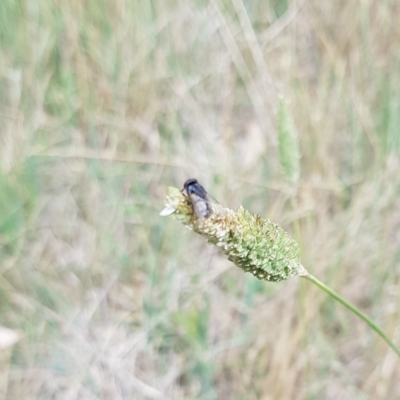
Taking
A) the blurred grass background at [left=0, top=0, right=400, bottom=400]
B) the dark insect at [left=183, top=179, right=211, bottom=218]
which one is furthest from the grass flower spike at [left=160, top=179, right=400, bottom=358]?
the blurred grass background at [left=0, top=0, right=400, bottom=400]

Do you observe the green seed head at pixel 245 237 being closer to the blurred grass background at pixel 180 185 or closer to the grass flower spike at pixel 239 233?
the grass flower spike at pixel 239 233

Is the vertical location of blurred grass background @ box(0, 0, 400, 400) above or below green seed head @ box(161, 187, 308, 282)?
above

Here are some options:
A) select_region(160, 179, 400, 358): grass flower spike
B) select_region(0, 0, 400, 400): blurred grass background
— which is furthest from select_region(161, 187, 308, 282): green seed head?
select_region(0, 0, 400, 400): blurred grass background

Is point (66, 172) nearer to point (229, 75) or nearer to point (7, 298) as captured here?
point (7, 298)

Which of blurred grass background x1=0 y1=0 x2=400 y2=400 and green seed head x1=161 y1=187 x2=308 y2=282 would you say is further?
blurred grass background x1=0 y1=0 x2=400 y2=400

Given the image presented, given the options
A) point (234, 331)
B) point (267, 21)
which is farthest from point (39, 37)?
point (234, 331)

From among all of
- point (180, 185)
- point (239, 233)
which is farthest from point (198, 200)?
point (180, 185)

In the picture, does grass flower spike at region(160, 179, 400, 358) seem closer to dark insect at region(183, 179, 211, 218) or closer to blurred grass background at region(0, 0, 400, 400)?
dark insect at region(183, 179, 211, 218)
